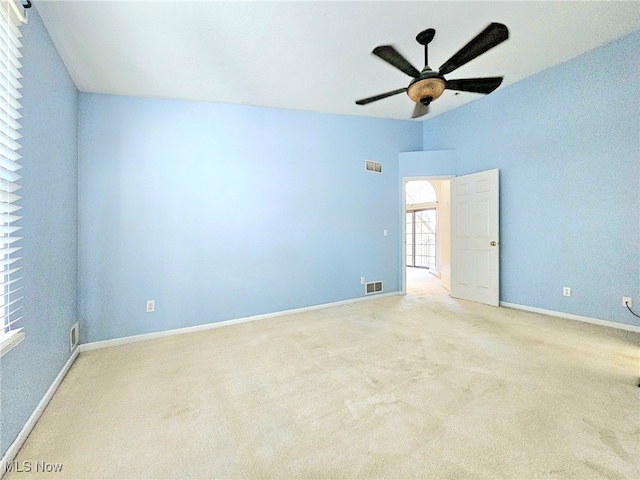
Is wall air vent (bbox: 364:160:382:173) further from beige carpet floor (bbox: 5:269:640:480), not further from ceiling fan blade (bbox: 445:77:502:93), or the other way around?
beige carpet floor (bbox: 5:269:640:480)

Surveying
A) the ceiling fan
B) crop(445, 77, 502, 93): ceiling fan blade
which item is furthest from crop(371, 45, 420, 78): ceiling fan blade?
crop(445, 77, 502, 93): ceiling fan blade

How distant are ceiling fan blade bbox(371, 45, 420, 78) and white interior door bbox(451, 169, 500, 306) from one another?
7.99ft

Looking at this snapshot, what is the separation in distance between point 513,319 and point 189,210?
13.6 ft

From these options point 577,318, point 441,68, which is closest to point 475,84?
point 441,68

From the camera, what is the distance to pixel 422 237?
8641 mm

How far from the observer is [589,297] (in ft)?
9.52

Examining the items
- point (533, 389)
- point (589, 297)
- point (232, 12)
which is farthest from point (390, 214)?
point (232, 12)

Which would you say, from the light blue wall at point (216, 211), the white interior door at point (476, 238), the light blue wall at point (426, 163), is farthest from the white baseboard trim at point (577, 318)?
the light blue wall at point (426, 163)

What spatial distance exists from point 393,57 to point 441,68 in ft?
1.41

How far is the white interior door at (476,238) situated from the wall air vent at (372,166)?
1278mm

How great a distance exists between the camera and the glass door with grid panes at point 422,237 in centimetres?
827

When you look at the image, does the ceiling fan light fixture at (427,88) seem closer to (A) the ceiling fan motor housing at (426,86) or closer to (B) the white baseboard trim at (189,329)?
(A) the ceiling fan motor housing at (426,86)

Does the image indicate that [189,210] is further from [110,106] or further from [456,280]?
[456,280]

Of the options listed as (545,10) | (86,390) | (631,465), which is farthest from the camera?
(545,10)
